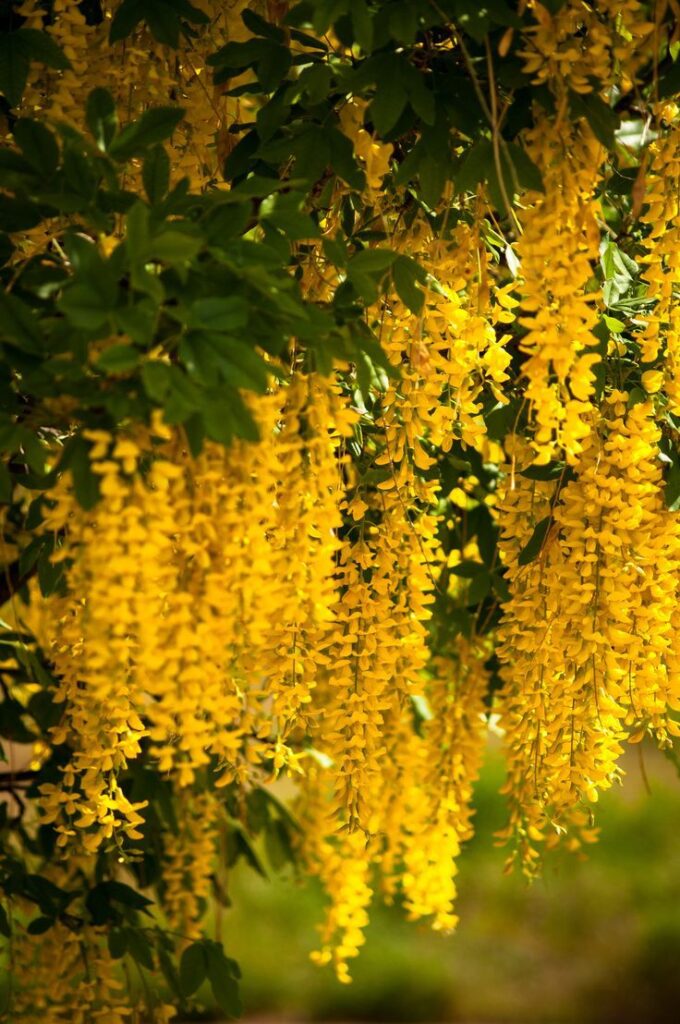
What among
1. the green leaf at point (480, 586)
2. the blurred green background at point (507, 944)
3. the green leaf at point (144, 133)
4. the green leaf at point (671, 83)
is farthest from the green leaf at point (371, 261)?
the blurred green background at point (507, 944)

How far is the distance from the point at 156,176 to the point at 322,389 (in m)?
0.29

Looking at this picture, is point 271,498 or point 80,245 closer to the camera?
point 80,245

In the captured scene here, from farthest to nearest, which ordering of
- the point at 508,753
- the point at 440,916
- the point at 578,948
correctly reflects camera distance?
the point at 578,948, the point at 440,916, the point at 508,753

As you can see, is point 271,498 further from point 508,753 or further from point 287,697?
point 508,753

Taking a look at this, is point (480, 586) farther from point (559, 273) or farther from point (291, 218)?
point (291, 218)

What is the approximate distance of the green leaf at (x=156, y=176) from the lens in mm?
1302

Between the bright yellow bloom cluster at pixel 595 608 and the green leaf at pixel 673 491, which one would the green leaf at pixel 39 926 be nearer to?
the bright yellow bloom cluster at pixel 595 608

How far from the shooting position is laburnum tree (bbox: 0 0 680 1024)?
122 centimetres

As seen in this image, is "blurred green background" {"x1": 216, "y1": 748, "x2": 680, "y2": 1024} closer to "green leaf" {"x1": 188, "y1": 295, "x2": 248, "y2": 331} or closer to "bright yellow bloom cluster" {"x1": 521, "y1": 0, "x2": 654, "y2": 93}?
"bright yellow bloom cluster" {"x1": 521, "y1": 0, "x2": 654, "y2": 93}

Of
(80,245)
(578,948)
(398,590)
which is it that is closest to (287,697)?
(398,590)

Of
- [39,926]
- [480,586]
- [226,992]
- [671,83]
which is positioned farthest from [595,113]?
[39,926]

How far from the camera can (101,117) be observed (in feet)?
4.34

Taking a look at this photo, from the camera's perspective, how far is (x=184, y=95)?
1755 mm

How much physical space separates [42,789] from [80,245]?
933mm
